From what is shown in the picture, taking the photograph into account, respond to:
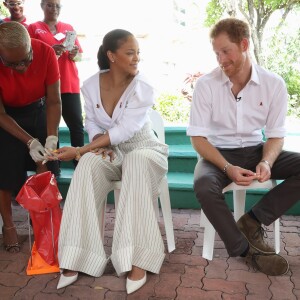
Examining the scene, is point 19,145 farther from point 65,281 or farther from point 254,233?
point 254,233

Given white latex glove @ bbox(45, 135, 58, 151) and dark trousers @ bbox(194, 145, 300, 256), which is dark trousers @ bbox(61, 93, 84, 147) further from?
dark trousers @ bbox(194, 145, 300, 256)

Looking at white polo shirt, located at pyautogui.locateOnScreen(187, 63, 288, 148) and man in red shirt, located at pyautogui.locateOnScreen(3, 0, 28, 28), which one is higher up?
man in red shirt, located at pyautogui.locateOnScreen(3, 0, 28, 28)

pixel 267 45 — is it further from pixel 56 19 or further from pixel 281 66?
pixel 56 19

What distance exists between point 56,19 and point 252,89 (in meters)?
1.86

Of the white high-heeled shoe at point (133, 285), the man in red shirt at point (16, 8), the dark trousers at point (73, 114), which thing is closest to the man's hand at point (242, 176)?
the white high-heeled shoe at point (133, 285)

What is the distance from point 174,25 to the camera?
8992 millimetres

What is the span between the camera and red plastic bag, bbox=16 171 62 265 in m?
2.31

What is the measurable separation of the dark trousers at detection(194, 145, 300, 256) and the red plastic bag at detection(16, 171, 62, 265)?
33.2 inches

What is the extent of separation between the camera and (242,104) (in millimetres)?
2477

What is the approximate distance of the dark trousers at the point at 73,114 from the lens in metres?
3.45

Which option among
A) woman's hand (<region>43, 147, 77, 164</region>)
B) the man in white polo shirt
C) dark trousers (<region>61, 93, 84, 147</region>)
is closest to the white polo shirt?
the man in white polo shirt

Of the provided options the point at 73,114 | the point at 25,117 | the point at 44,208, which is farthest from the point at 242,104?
the point at 73,114

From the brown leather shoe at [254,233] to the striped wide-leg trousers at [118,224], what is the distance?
0.51 metres

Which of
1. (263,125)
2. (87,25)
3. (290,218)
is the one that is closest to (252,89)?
(263,125)
